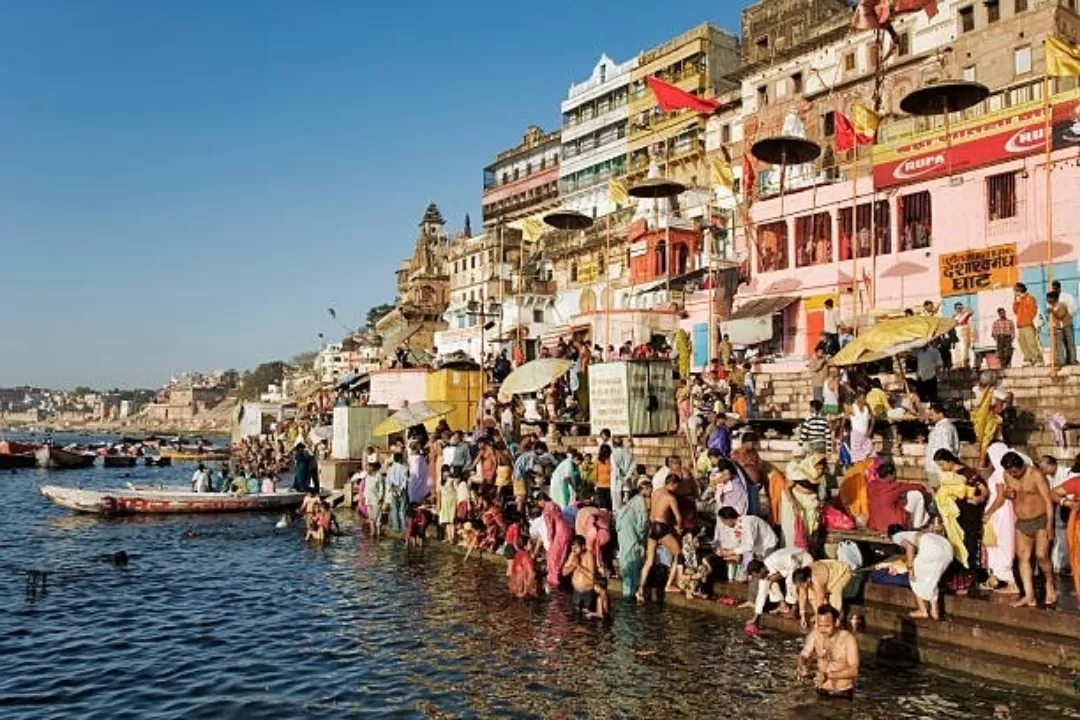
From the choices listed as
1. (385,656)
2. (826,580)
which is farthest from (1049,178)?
(385,656)

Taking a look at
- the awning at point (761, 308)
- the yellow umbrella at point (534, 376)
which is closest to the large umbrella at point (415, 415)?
the yellow umbrella at point (534, 376)

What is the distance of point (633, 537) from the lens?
1284 centimetres

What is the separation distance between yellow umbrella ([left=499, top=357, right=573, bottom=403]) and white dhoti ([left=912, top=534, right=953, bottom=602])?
12259mm

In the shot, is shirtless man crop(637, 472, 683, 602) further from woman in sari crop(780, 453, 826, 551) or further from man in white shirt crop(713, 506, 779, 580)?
woman in sari crop(780, 453, 826, 551)

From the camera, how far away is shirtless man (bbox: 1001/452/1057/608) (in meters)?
9.45

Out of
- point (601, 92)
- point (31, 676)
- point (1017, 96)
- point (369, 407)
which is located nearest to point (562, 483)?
point (31, 676)

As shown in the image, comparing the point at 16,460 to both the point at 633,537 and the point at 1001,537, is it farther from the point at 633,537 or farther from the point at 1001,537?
the point at 1001,537

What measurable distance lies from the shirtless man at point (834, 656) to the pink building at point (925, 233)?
15.8 metres

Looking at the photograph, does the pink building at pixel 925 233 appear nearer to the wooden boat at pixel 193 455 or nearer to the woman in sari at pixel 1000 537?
the woman in sari at pixel 1000 537

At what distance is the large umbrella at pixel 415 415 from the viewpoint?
87.9 ft

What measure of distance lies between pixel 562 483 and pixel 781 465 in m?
4.33

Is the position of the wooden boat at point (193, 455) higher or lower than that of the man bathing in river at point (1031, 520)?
lower

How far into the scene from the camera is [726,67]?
49719mm

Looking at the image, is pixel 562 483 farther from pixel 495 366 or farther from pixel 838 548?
pixel 495 366
